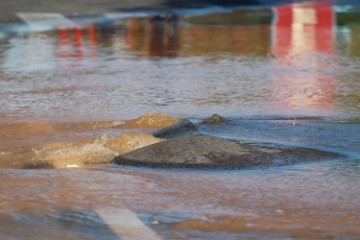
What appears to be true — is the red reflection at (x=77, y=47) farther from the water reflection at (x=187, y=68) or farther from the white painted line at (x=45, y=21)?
the white painted line at (x=45, y=21)

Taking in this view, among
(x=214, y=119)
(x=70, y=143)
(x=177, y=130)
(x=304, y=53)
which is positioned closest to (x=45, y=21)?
(x=304, y=53)

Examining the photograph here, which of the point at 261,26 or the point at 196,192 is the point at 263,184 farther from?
the point at 261,26

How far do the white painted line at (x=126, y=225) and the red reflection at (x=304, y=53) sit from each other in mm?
3983

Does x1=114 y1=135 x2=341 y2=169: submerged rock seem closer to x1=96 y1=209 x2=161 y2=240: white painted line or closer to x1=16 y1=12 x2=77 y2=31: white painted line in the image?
x1=96 y1=209 x2=161 y2=240: white painted line

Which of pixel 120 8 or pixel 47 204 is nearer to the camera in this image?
pixel 47 204

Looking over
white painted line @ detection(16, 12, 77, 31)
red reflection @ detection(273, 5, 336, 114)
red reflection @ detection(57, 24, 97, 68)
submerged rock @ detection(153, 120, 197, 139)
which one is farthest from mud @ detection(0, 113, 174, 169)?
white painted line @ detection(16, 12, 77, 31)

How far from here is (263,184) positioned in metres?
5.96

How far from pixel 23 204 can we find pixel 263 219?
49.1 inches

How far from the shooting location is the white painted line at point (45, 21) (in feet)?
57.6

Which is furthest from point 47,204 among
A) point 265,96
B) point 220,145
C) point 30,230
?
point 265,96

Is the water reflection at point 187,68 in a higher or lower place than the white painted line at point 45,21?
higher

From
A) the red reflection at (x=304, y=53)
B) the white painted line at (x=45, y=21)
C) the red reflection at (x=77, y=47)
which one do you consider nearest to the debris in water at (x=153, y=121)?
the red reflection at (x=304, y=53)

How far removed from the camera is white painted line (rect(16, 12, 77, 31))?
17547 millimetres

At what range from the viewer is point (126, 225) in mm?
4969
